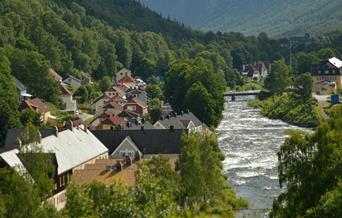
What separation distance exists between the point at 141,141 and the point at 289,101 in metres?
42.8

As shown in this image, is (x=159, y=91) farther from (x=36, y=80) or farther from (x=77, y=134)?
(x=77, y=134)

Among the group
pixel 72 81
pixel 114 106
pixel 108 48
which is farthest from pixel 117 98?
pixel 108 48

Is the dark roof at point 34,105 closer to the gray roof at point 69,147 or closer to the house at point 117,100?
the house at point 117,100

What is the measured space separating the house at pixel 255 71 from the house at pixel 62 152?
101 metres

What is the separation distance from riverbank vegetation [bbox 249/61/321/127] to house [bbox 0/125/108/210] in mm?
32497

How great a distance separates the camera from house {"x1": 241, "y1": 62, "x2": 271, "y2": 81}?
148 metres

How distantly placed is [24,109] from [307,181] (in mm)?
41031

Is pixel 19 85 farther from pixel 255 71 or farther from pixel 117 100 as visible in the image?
pixel 255 71

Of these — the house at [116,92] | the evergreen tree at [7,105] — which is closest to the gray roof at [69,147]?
the evergreen tree at [7,105]

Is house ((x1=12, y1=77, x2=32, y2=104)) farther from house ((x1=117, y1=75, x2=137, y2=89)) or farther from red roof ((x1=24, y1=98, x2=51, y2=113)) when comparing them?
house ((x1=117, y1=75, x2=137, y2=89))

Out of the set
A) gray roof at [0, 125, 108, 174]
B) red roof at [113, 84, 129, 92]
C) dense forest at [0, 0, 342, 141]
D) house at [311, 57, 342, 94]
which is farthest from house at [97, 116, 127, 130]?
house at [311, 57, 342, 94]

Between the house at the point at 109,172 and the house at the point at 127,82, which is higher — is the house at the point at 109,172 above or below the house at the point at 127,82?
below

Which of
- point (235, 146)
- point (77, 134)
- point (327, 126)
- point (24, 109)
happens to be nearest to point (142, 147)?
point (77, 134)

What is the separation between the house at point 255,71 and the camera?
148250 millimetres
